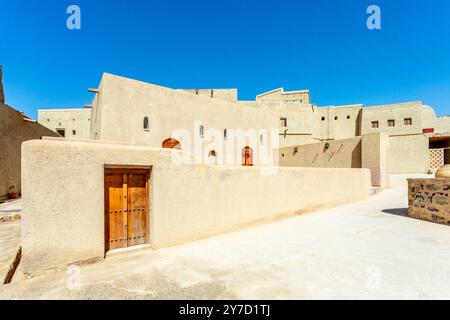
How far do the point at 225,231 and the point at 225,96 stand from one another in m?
21.0

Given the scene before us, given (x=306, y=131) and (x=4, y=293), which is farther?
(x=306, y=131)

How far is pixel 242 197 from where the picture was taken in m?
6.00

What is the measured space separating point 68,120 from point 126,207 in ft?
111

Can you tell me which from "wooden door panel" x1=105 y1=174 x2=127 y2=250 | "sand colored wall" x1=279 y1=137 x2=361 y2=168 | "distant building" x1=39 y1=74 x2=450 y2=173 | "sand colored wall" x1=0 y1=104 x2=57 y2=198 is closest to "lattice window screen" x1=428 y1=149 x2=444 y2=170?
"distant building" x1=39 y1=74 x2=450 y2=173

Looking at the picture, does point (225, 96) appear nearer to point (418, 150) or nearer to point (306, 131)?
point (306, 131)

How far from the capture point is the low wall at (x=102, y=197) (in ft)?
11.1

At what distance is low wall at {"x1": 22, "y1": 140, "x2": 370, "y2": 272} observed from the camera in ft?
11.1

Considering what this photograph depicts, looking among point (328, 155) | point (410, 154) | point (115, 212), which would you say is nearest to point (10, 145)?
point (115, 212)

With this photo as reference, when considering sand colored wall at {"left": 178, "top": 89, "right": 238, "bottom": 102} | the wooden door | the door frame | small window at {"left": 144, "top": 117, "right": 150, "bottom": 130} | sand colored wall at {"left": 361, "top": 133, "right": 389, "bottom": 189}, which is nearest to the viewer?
the door frame

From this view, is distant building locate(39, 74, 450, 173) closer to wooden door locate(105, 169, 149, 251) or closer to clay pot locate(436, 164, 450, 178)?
wooden door locate(105, 169, 149, 251)

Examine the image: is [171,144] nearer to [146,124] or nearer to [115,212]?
[146,124]

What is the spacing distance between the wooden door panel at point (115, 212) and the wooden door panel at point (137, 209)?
0.13 metres

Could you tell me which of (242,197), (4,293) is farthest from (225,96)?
(4,293)

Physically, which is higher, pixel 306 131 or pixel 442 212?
pixel 306 131
